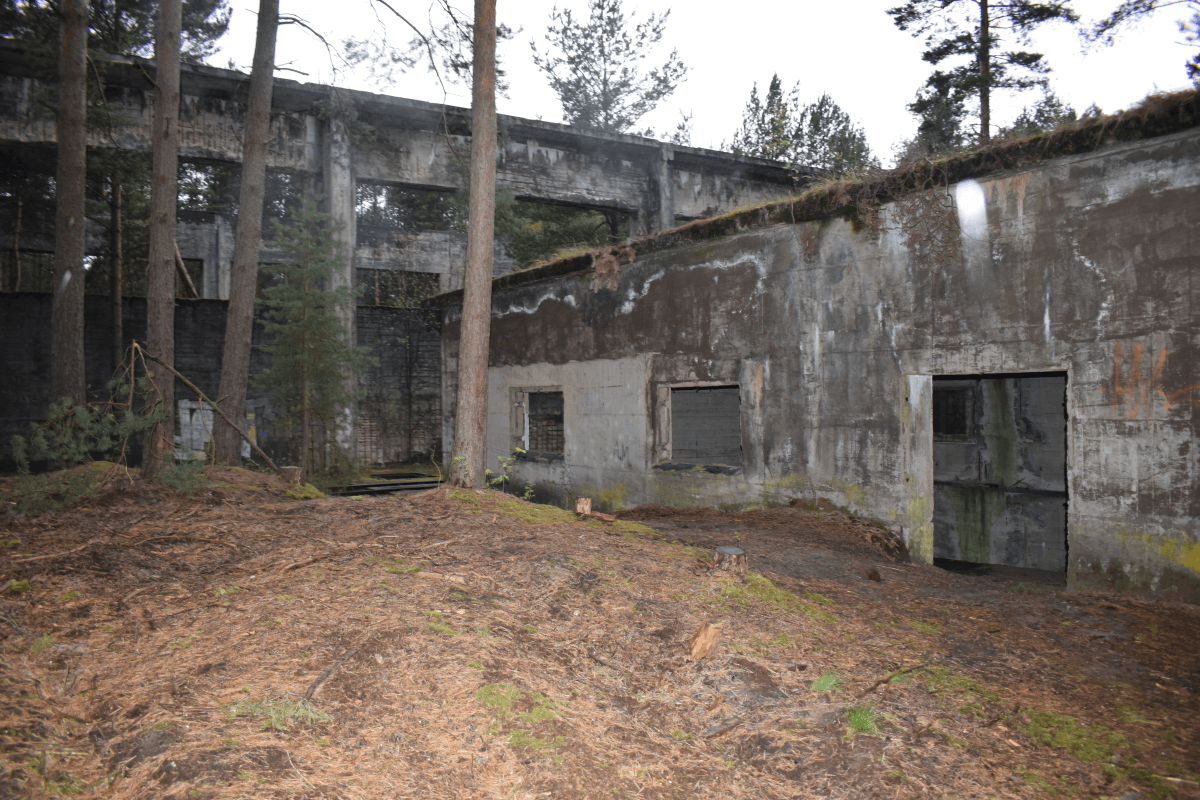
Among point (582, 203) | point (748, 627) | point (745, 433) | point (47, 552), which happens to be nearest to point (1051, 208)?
point (745, 433)

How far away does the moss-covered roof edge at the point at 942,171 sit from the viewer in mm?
5621

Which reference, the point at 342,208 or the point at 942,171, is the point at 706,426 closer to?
the point at 942,171

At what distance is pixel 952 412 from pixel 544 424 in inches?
291

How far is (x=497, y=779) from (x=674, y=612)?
2.01m

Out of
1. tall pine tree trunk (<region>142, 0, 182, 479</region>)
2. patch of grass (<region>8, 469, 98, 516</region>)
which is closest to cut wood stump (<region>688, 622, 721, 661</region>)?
patch of grass (<region>8, 469, 98, 516</region>)

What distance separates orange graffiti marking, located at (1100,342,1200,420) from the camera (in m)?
5.52

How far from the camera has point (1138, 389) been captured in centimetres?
572

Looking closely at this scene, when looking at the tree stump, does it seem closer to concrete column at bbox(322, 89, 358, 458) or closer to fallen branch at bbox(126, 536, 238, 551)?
fallen branch at bbox(126, 536, 238, 551)

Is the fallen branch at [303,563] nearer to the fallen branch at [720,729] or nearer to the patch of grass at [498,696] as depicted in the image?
the patch of grass at [498,696]

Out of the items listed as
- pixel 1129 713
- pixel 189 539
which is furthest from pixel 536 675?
pixel 189 539

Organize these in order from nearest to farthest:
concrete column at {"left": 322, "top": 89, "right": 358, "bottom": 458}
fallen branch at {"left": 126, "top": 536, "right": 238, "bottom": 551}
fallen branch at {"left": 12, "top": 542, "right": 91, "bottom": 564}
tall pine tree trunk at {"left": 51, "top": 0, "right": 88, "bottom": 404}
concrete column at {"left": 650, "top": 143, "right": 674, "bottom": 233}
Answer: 1. fallen branch at {"left": 12, "top": 542, "right": 91, "bottom": 564}
2. fallen branch at {"left": 126, "top": 536, "right": 238, "bottom": 551}
3. tall pine tree trunk at {"left": 51, "top": 0, "right": 88, "bottom": 404}
4. concrete column at {"left": 322, "top": 89, "right": 358, "bottom": 458}
5. concrete column at {"left": 650, "top": 143, "right": 674, "bottom": 233}

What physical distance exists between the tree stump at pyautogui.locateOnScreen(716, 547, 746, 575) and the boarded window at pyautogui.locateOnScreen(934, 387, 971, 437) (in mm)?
8474

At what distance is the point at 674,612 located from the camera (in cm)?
469

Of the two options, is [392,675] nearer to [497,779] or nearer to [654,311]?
[497,779]
